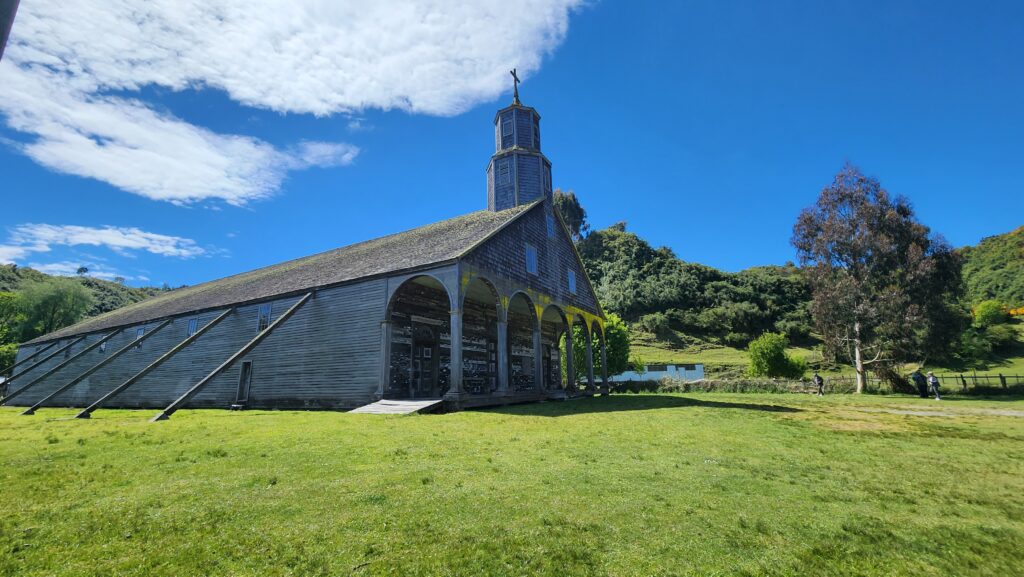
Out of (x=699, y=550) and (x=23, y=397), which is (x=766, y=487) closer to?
(x=699, y=550)

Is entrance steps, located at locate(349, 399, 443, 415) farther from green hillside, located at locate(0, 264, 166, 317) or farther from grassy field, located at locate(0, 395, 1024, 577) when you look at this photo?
green hillside, located at locate(0, 264, 166, 317)

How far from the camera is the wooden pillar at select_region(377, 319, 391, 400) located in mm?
16484

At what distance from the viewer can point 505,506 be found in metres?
4.55

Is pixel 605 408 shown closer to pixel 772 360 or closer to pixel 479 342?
pixel 479 342

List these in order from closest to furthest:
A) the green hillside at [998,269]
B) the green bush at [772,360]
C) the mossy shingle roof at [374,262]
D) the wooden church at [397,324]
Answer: the wooden church at [397,324] < the mossy shingle roof at [374,262] < the green bush at [772,360] < the green hillside at [998,269]

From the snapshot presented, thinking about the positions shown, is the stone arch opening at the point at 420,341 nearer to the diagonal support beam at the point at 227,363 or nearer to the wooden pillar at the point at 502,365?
the wooden pillar at the point at 502,365

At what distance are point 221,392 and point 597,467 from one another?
2140 cm

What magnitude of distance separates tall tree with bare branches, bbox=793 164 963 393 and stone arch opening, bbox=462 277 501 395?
2430 centimetres

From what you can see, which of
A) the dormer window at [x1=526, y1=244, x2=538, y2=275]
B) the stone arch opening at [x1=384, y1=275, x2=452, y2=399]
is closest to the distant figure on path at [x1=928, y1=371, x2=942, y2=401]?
the dormer window at [x1=526, y1=244, x2=538, y2=275]

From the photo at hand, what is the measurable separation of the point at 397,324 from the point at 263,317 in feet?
24.6

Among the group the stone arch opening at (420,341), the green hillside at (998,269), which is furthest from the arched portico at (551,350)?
the green hillside at (998,269)

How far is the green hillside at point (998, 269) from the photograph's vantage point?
81375mm

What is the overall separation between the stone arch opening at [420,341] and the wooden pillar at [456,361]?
2.53m

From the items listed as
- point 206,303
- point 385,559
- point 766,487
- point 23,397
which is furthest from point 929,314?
point 23,397
